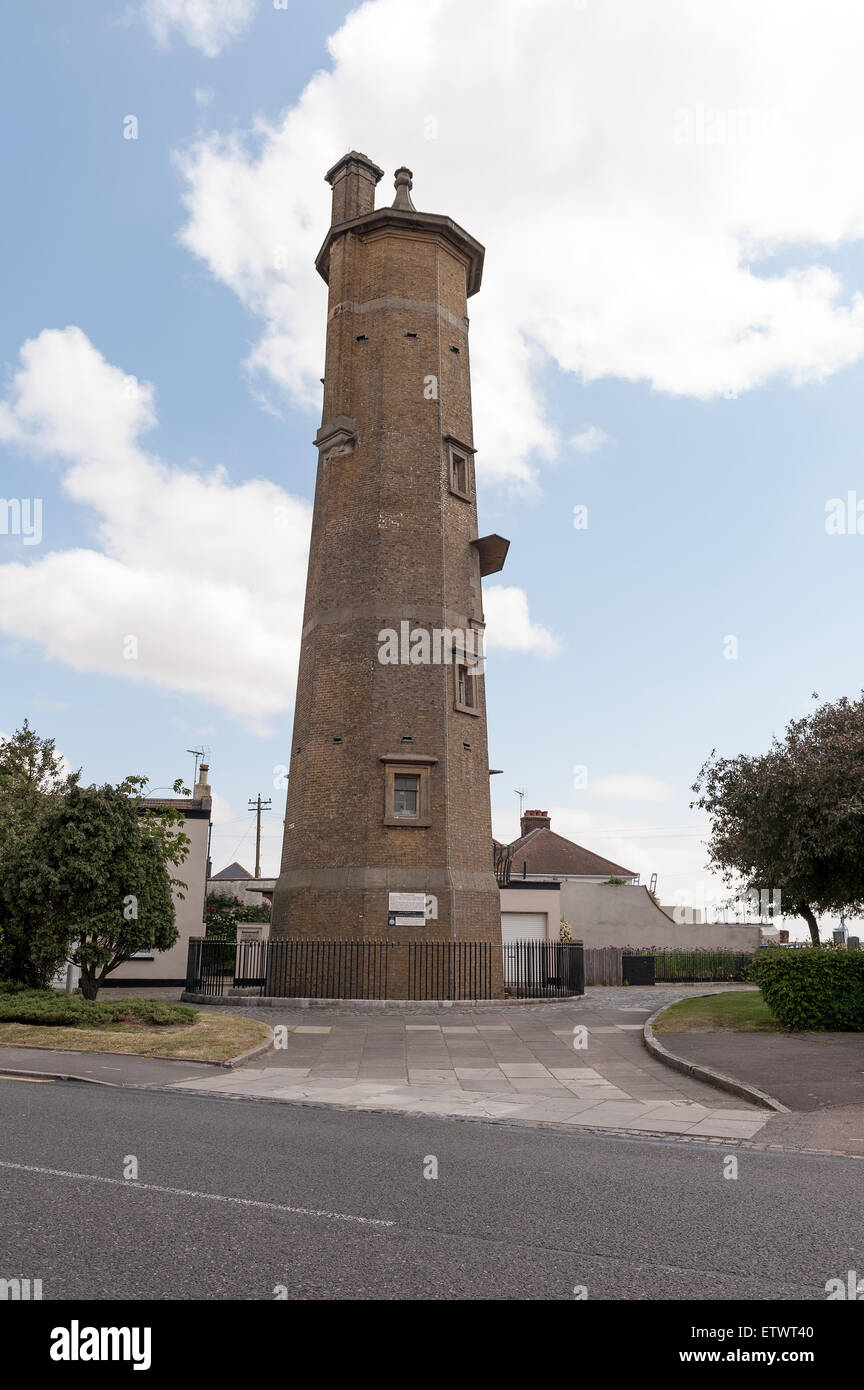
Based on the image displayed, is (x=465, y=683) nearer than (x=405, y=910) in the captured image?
No

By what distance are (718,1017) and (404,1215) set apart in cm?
1498

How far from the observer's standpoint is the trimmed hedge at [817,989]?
17.2 metres

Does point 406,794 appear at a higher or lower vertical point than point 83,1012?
higher

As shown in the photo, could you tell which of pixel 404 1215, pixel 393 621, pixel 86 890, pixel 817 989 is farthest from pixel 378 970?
pixel 404 1215

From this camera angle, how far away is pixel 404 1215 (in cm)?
612

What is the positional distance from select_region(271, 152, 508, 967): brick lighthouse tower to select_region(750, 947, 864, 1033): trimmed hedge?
29.4 feet

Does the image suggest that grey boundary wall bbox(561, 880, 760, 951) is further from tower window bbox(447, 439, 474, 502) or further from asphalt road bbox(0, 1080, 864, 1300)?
asphalt road bbox(0, 1080, 864, 1300)

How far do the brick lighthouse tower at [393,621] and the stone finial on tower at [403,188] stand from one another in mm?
111

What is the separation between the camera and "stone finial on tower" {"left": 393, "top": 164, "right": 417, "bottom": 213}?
1218 inches

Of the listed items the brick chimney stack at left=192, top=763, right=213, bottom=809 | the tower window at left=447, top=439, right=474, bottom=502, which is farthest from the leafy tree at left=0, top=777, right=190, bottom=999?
the brick chimney stack at left=192, top=763, right=213, bottom=809

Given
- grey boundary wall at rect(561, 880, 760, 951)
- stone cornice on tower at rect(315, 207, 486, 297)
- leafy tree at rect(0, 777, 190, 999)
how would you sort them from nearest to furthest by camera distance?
1. leafy tree at rect(0, 777, 190, 999)
2. stone cornice on tower at rect(315, 207, 486, 297)
3. grey boundary wall at rect(561, 880, 760, 951)

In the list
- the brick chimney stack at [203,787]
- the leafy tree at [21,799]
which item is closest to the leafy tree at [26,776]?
the leafy tree at [21,799]

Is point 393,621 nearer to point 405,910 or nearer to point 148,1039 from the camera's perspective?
point 405,910

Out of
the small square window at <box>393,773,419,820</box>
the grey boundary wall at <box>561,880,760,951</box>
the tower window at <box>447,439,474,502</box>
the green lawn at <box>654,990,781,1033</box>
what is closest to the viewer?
the green lawn at <box>654,990,781,1033</box>
